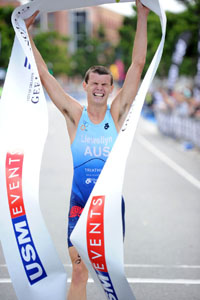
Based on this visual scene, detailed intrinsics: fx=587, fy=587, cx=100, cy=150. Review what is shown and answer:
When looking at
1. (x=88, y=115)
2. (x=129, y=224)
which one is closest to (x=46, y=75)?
(x=88, y=115)

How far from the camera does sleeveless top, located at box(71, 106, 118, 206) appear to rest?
429 cm

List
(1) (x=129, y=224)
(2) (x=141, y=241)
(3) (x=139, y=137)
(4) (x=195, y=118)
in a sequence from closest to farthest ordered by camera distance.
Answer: (2) (x=141, y=241) < (1) (x=129, y=224) < (4) (x=195, y=118) < (3) (x=139, y=137)

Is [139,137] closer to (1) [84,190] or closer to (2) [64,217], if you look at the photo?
(2) [64,217]

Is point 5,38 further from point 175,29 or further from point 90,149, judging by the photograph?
point 90,149

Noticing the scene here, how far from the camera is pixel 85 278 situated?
432 cm

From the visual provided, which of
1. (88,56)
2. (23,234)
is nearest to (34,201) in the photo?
(23,234)

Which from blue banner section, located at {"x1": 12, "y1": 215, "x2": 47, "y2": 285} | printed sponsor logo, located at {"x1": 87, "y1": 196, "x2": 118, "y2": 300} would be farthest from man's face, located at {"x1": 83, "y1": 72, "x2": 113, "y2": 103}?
blue banner section, located at {"x1": 12, "y1": 215, "x2": 47, "y2": 285}

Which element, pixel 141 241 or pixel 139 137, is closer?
pixel 141 241

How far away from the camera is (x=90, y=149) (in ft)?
14.1

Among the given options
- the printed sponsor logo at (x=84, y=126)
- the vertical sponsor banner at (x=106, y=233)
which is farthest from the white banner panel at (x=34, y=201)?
the printed sponsor logo at (x=84, y=126)

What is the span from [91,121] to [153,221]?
417cm

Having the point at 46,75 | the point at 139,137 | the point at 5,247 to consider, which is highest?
the point at 46,75

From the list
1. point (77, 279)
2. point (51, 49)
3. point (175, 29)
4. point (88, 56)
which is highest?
point (51, 49)

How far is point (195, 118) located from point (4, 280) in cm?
1399
